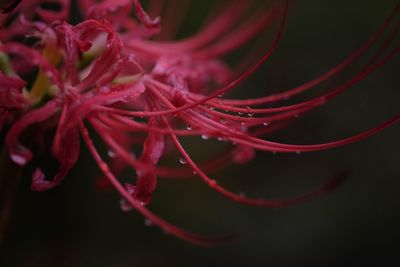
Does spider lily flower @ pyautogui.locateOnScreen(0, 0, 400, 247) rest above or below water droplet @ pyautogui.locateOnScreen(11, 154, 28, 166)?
above

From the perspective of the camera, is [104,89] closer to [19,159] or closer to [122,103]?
[122,103]

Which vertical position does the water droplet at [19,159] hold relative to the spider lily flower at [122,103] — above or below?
below

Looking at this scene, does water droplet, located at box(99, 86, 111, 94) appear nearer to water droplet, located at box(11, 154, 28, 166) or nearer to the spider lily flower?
the spider lily flower

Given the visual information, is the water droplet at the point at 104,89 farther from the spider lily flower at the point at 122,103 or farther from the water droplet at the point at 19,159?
the water droplet at the point at 19,159

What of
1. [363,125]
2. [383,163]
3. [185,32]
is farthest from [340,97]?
[185,32]

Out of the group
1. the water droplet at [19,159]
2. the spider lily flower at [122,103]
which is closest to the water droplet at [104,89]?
the spider lily flower at [122,103]

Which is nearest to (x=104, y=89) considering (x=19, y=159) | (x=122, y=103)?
(x=122, y=103)

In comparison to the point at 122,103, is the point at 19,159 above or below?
below

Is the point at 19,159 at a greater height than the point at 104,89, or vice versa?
the point at 104,89

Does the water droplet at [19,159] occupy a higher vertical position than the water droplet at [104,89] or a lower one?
lower

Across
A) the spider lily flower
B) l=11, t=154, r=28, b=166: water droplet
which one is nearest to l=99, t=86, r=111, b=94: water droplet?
the spider lily flower

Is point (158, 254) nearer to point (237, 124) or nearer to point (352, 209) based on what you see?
point (352, 209)

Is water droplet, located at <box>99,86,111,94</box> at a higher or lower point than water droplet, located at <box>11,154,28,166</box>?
higher
